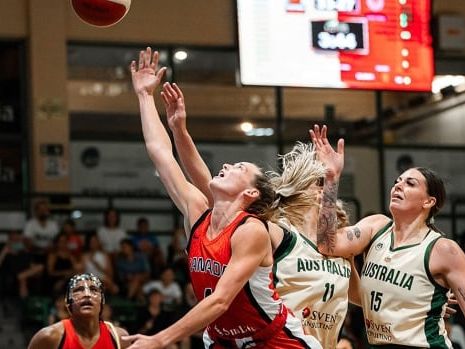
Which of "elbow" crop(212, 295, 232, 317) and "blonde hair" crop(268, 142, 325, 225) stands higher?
"blonde hair" crop(268, 142, 325, 225)

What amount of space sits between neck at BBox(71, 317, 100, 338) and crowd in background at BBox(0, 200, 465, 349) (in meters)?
4.68

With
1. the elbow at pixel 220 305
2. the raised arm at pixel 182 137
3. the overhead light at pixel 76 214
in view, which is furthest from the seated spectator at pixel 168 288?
A: the elbow at pixel 220 305

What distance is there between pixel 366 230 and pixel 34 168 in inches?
380

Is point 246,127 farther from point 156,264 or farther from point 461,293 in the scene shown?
point 461,293

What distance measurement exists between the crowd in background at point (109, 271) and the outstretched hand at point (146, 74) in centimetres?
649

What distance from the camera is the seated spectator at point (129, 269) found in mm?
13391

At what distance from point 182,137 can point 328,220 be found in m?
0.86

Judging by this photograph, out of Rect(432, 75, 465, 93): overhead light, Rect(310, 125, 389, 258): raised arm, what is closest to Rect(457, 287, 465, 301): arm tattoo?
Rect(310, 125, 389, 258): raised arm

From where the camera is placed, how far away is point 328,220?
5.93 meters

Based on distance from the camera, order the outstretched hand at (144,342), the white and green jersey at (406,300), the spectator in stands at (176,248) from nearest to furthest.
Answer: the outstretched hand at (144,342), the white and green jersey at (406,300), the spectator in stands at (176,248)

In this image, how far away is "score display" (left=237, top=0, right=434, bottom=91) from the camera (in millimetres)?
11906

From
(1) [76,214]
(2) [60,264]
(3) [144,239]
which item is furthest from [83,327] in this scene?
(1) [76,214]

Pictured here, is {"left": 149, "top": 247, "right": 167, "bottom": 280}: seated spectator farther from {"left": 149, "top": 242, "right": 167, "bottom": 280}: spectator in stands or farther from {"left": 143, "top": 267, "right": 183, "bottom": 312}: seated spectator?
{"left": 143, "top": 267, "right": 183, "bottom": 312}: seated spectator

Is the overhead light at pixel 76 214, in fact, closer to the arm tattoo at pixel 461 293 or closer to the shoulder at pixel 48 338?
the shoulder at pixel 48 338
